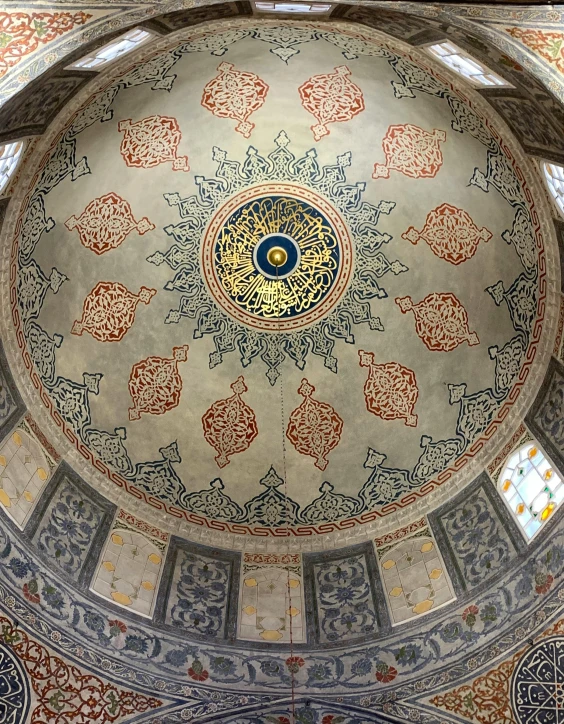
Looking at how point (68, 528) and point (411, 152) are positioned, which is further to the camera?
point (411, 152)

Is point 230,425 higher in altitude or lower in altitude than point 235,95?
lower

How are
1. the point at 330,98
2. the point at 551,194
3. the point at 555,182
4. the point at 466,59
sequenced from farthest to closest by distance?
1. the point at 330,98
2. the point at 551,194
3. the point at 555,182
4. the point at 466,59

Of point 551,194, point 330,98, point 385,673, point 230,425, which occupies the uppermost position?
point 330,98

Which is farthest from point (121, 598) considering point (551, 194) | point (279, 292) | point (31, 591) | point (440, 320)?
point (551, 194)

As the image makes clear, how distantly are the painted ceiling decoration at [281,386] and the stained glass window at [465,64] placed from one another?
36 cm

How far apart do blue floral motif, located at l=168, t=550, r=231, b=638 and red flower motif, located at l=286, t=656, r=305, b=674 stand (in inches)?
37.6

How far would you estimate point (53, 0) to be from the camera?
7758 millimetres

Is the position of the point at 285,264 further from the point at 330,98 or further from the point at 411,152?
the point at 330,98

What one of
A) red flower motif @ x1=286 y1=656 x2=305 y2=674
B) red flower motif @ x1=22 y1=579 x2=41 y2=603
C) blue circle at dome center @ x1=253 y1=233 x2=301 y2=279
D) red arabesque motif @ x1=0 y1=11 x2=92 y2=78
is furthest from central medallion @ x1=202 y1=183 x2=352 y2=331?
red arabesque motif @ x1=0 y1=11 x2=92 y2=78

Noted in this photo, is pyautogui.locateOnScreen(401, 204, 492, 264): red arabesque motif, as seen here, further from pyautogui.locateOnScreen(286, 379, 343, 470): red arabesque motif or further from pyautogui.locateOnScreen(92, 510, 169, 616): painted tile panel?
pyautogui.locateOnScreen(92, 510, 169, 616): painted tile panel

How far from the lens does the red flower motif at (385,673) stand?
1169 cm

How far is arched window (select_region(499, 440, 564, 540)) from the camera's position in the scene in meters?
11.7

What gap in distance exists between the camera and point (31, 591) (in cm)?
1142

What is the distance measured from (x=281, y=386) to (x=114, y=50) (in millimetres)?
5851
